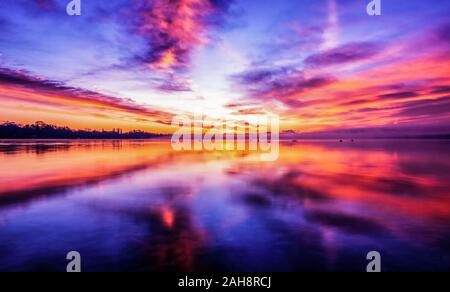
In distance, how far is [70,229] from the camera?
657cm

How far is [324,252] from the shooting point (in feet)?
17.3

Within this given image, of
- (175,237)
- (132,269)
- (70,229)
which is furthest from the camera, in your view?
(70,229)

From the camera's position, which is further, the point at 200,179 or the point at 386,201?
the point at 200,179

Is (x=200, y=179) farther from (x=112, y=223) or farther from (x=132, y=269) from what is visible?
(x=132, y=269)

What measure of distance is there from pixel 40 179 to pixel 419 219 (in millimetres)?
16352

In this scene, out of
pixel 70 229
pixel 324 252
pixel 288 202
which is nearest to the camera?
pixel 324 252

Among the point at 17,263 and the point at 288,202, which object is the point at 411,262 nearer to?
the point at 288,202

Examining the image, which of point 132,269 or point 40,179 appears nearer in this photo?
point 132,269

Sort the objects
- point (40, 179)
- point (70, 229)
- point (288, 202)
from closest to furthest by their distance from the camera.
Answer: point (70, 229)
point (288, 202)
point (40, 179)
